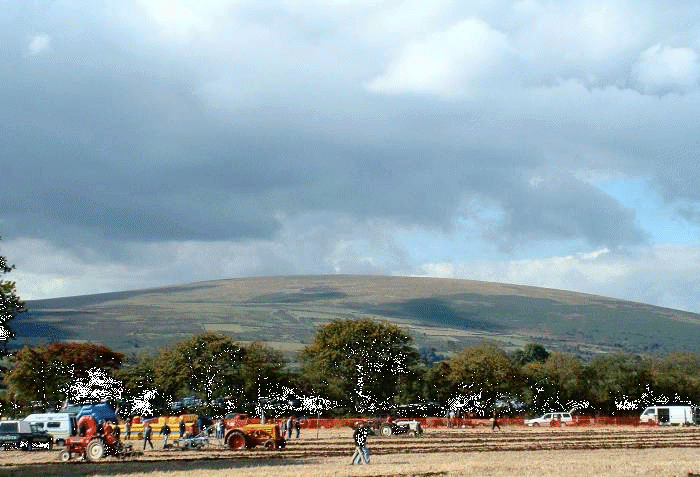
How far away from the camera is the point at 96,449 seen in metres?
53.0

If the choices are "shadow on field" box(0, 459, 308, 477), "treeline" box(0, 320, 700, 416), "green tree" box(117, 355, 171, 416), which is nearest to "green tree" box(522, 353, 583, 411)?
"treeline" box(0, 320, 700, 416)

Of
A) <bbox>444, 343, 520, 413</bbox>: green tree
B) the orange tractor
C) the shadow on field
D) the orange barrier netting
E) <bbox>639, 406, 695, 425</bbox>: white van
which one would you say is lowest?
the orange barrier netting

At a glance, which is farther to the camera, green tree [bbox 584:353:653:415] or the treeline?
green tree [bbox 584:353:653:415]

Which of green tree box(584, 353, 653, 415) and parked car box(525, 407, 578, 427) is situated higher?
green tree box(584, 353, 653, 415)

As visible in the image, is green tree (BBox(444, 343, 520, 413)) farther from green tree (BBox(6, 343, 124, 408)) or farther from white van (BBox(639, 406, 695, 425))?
green tree (BBox(6, 343, 124, 408))

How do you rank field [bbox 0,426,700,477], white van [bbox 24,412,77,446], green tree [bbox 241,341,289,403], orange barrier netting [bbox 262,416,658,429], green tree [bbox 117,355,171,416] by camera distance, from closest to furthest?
field [bbox 0,426,700,477], white van [bbox 24,412,77,446], orange barrier netting [bbox 262,416,658,429], green tree [bbox 117,355,171,416], green tree [bbox 241,341,289,403]

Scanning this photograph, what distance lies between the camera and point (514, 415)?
126 m

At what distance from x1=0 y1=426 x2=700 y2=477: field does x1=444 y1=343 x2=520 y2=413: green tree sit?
61431mm

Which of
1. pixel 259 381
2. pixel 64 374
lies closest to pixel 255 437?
pixel 64 374

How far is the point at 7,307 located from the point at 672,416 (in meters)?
72.0

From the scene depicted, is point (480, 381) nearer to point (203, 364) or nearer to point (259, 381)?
point (259, 381)

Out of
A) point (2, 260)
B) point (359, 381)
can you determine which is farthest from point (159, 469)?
point (359, 381)

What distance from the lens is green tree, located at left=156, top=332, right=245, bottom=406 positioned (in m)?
125

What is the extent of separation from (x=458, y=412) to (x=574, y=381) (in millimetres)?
19880
